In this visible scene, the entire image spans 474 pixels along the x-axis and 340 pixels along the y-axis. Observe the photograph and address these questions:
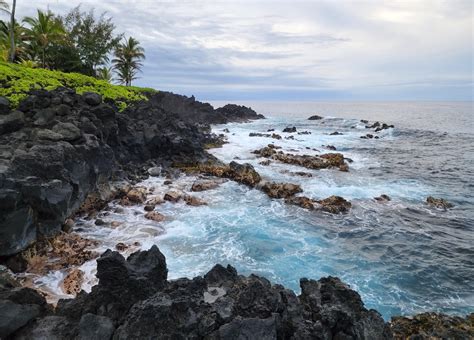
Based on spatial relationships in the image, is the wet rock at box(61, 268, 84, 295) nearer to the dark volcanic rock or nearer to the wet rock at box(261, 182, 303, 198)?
the dark volcanic rock

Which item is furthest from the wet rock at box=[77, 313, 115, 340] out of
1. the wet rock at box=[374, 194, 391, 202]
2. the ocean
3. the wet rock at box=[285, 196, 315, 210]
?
the wet rock at box=[374, 194, 391, 202]

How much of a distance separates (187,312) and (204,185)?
16.2 m

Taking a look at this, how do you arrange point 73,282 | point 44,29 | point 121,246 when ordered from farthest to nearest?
point 44,29
point 121,246
point 73,282

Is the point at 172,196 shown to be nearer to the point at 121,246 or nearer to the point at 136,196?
the point at 136,196

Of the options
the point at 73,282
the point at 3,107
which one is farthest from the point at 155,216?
the point at 3,107

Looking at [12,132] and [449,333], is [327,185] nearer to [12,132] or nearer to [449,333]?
[449,333]

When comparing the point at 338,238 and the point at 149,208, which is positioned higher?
the point at 149,208

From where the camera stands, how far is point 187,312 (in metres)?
6.40

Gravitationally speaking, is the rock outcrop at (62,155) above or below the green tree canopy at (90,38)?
below

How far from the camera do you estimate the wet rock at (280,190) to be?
21578 millimetres

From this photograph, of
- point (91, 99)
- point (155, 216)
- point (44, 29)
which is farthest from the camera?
point (44, 29)

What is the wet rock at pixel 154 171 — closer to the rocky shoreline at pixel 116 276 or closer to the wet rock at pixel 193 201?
the rocky shoreline at pixel 116 276

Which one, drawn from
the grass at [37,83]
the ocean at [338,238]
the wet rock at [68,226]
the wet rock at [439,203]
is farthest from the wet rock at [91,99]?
the wet rock at [439,203]

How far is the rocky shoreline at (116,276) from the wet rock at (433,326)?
4 cm
